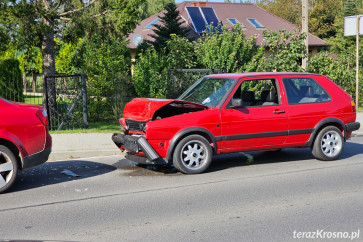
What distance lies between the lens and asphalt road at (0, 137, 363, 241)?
4.98m

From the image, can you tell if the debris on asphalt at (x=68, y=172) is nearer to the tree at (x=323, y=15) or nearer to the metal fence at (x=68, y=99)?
the metal fence at (x=68, y=99)

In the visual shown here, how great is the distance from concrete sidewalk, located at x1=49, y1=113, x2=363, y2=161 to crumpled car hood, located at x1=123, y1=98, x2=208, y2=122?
6.34 ft

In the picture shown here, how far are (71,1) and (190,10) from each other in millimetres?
21700

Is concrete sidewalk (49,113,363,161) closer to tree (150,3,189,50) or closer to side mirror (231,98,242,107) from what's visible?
side mirror (231,98,242,107)

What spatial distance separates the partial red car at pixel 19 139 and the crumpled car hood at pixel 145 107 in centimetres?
160

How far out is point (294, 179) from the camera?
24.5 feet

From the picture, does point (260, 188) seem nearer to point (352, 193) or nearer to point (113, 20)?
point (352, 193)

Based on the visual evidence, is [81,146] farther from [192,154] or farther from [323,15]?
[323,15]

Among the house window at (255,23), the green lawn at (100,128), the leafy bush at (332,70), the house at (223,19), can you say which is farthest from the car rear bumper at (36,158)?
the house window at (255,23)

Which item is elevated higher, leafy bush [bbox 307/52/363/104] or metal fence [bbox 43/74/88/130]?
leafy bush [bbox 307/52/363/104]

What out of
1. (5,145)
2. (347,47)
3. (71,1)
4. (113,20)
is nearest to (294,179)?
(5,145)

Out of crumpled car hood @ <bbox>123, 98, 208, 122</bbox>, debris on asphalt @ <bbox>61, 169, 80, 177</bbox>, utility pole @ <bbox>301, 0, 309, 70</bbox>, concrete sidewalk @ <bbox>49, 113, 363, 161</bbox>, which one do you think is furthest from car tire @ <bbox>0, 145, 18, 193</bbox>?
utility pole @ <bbox>301, 0, 309, 70</bbox>

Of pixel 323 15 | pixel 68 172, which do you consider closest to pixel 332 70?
pixel 68 172

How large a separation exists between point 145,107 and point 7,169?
7.90 ft
